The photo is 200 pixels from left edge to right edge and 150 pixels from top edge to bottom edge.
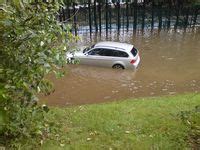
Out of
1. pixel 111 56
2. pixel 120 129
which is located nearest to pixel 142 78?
pixel 111 56

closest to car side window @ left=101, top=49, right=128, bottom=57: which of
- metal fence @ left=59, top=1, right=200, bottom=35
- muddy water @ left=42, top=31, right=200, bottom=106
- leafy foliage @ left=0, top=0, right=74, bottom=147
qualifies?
muddy water @ left=42, top=31, right=200, bottom=106

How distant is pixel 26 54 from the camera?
15.6 feet

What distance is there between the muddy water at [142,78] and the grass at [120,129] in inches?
235

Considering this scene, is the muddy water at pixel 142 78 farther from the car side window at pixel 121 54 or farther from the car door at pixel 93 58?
the car side window at pixel 121 54

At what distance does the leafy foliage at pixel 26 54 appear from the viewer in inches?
182

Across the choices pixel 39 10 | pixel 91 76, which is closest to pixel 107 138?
pixel 39 10

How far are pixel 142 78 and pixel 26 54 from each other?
12654 mm

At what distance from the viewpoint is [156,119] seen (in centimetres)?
735

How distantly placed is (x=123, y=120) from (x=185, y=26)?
70.1 ft

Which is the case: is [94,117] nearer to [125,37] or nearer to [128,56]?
[128,56]

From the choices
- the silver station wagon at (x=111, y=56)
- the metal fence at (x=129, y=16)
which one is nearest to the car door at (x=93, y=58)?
the silver station wagon at (x=111, y=56)

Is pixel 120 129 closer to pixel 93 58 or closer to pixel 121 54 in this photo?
pixel 121 54

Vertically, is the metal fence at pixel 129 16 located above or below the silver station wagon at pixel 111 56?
above

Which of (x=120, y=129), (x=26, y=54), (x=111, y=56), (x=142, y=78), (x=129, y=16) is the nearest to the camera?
(x=26, y=54)
